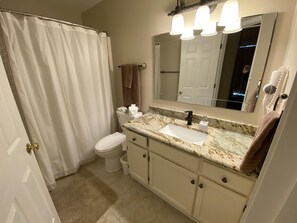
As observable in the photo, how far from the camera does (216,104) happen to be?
1.37 meters

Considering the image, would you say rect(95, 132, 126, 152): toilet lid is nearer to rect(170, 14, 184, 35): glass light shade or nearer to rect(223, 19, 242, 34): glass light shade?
rect(170, 14, 184, 35): glass light shade

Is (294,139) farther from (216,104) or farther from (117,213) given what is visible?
(117,213)

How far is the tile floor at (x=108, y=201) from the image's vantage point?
4.38 ft

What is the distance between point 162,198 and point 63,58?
1.96 m

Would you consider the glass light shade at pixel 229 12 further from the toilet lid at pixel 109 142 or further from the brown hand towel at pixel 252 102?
the toilet lid at pixel 109 142

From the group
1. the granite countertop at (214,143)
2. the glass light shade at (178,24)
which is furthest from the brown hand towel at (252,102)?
the glass light shade at (178,24)

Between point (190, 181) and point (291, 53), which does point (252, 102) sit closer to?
point (291, 53)

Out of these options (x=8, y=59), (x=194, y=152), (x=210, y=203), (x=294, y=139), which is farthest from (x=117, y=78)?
(x=294, y=139)

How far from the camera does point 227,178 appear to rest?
0.92 meters

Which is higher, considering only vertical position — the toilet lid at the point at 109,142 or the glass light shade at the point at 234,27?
the glass light shade at the point at 234,27

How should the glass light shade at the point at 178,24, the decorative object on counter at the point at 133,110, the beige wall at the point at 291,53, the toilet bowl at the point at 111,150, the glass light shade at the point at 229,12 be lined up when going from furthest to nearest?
the decorative object on counter at the point at 133,110 → the toilet bowl at the point at 111,150 → the glass light shade at the point at 178,24 → the glass light shade at the point at 229,12 → the beige wall at the point at 291,53

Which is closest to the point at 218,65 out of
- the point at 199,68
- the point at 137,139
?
the point at 199,68

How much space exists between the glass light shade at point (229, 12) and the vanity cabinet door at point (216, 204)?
4.14ft

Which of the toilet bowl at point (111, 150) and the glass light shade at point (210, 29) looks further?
the toilet bowl at point (111, 150)
